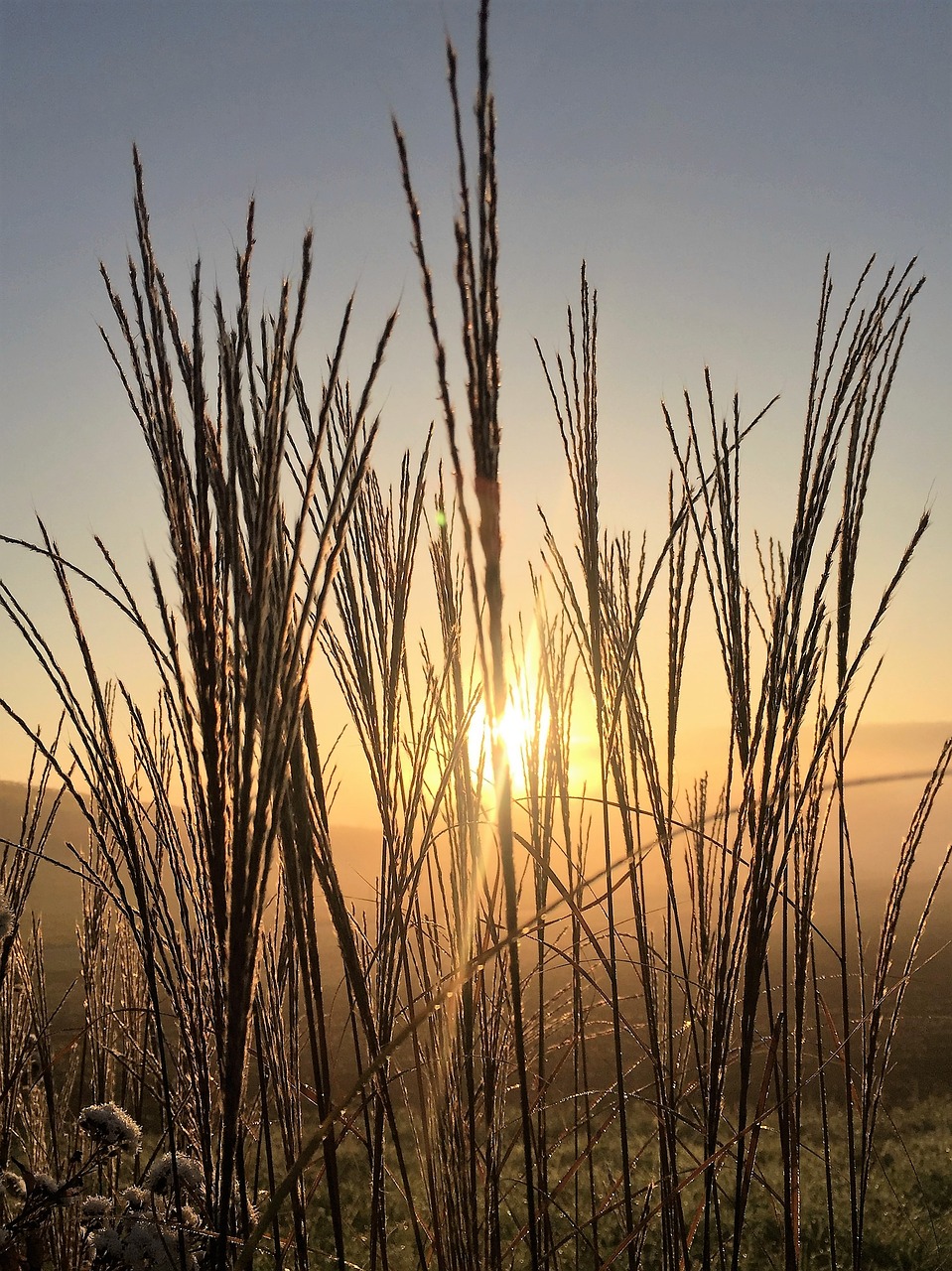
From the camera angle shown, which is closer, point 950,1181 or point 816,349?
point 816,349

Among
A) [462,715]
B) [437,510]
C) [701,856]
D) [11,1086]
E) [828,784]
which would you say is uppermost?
[437,510]

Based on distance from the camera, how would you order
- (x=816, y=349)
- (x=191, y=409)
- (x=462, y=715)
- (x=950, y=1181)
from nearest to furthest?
(x=191, y=409) → (x=816, y=349) → (x=462, y=715) → (x=950, y=1181)

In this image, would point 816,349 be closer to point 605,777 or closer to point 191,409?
point 605,777

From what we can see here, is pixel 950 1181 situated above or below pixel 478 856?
below

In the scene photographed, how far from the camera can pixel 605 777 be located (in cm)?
134

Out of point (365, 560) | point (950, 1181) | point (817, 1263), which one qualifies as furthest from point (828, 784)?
point (950, 1181)

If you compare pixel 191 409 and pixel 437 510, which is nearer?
pixel 191 409

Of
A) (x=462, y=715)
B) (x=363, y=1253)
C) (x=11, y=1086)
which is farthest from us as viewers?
(x=363, y=1253)

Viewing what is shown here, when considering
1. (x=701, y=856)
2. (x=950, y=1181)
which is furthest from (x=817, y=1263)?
(x=701, y=856)

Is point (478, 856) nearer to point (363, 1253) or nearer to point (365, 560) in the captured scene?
point (365, 560)

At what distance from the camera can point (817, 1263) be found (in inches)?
180

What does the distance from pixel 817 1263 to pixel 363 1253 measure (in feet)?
7.89

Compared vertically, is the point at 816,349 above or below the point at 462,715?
above

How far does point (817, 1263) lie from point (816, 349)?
16.8ft
